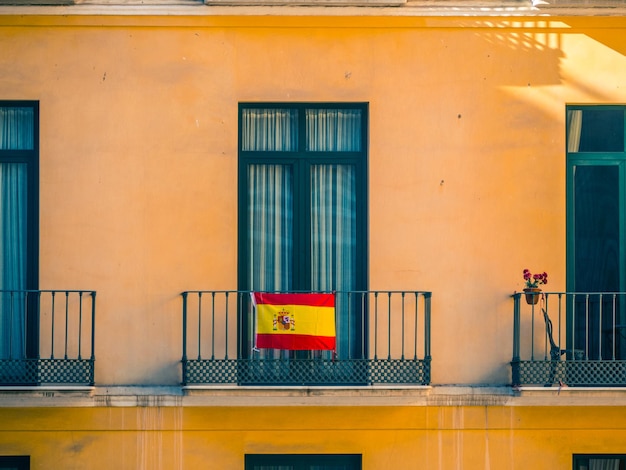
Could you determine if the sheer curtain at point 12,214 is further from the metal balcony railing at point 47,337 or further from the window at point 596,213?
the window at point 596,213

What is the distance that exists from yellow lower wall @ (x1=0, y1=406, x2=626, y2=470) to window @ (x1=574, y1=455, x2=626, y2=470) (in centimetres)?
16

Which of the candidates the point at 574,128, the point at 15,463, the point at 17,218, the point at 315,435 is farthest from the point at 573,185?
the point at 15,463

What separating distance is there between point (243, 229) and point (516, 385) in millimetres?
3937

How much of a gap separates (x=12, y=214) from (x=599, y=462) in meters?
8.01

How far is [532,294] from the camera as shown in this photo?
1745 centimetres

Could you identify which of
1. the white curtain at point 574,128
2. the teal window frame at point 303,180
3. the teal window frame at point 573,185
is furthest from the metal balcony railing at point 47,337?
the white curtain at point 574,128

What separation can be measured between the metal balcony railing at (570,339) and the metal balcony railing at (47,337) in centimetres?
532

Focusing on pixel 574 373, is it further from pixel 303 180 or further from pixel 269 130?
pixel 269 130

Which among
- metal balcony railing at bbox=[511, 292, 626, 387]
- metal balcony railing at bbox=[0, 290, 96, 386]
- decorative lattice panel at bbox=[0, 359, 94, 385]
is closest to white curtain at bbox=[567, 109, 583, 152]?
metal balcony railing at bbox=[511, 292, 626, 387]

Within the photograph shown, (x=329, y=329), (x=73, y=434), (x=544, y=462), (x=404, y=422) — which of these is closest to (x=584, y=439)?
(x=544, y=462)

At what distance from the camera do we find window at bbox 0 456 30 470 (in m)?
17.5

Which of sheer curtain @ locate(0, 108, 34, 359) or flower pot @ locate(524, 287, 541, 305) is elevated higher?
sheer curtain @ locate(0, 108, 34, 359)

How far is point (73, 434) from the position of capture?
17.5 metres

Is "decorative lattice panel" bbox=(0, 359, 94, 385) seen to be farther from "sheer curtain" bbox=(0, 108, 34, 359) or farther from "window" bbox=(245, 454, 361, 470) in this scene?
"window" bbox=(245, 454, 361, 470)
